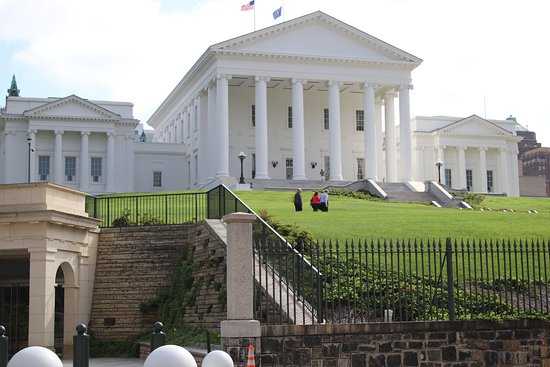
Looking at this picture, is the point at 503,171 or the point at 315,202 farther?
the point at 503,171

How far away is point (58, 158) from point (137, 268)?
52469 mm

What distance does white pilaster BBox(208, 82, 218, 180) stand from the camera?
7450 cm

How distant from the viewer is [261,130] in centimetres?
7331

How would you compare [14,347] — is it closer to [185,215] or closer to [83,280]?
[83,280]

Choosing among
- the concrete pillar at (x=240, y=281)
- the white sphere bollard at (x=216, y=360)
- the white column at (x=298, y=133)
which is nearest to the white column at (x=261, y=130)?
the white column at (x=298, y=133)

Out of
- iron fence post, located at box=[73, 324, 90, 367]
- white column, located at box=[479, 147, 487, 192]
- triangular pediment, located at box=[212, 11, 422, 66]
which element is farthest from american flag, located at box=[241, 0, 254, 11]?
iron fence post, located at box=[73, 324, 90, 367]

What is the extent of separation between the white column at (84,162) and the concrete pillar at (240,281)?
2484 inches

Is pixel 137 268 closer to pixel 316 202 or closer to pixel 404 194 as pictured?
pixel 316 202

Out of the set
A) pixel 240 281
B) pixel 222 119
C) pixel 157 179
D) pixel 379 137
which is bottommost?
pixel 240 281

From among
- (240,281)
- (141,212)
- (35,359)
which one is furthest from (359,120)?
(35,359)

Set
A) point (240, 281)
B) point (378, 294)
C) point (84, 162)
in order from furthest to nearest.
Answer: point (84, 162)
point (378, 294)
point (240, 281)

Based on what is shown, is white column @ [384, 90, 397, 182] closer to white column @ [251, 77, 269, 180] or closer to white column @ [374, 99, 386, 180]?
white column @ [374, 99, 386, 180]

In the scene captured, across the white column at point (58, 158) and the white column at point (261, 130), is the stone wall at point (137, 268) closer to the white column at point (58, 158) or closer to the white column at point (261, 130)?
the white column at point (261, 130)

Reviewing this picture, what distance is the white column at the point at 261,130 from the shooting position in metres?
72.6
